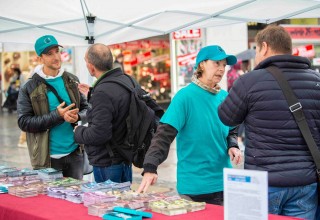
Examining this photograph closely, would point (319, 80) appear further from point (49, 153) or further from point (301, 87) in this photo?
point (49, 153)

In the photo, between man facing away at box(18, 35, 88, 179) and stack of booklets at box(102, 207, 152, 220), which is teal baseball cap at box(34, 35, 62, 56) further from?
stack of booklets at box(102, 207, 152, 220)

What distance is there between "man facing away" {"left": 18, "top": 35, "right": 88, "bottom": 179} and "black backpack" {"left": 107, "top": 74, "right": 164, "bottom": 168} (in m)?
0.63

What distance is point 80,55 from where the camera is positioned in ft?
22.8

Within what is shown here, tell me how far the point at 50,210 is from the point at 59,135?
1.80 metres

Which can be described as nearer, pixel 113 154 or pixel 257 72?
pixel 257 72

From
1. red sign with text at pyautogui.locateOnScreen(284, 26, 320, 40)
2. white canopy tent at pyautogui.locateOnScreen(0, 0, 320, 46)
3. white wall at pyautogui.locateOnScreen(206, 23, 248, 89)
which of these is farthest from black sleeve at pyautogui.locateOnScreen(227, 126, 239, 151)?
red sign with text at pyautogui.locateOnScreen(284, 26, 320, 40)

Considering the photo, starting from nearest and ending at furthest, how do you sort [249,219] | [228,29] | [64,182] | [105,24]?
[249,219], [64,182], [105,24], [228,29]

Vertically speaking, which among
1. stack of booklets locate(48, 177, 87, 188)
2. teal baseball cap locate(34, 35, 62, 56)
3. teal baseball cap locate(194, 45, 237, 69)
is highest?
teal baseball cap locate(34, 35, 62, 56)

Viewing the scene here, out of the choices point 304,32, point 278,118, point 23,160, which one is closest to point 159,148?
point 278,118

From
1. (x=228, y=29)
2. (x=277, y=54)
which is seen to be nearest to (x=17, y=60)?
(x=228, y=29)

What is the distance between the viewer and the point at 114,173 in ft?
14.6

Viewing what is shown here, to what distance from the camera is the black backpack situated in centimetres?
441

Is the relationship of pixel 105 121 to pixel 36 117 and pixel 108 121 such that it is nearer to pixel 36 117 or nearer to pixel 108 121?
pixel 108 121

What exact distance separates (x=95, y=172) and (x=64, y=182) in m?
0.57
